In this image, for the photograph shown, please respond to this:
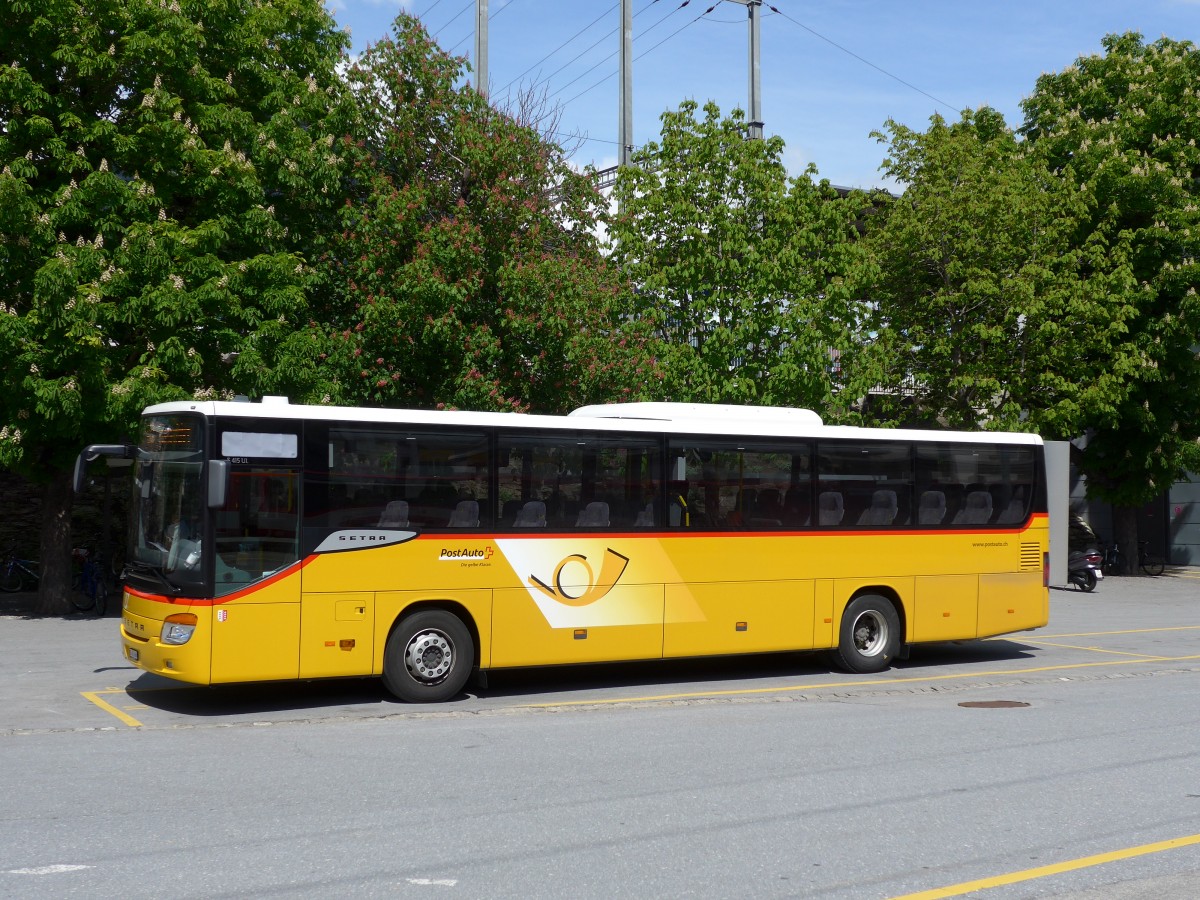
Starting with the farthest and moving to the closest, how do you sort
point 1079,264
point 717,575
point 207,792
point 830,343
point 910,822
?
1. point 1079,264
2. point 830,343
3. point 717,575
4. point 207,792
5. point 910,822

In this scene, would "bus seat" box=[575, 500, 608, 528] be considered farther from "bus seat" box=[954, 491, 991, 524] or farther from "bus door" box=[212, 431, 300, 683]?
"bus seat" box=[954, 491, 991, 524]

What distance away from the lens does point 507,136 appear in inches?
879

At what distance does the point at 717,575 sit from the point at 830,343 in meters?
10.5

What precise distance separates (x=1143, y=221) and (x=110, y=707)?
29121 millimetres

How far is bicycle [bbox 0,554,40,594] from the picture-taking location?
78.2 ft

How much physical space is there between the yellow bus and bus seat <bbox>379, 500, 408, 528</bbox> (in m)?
0.02

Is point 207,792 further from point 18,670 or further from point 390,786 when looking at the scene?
point 18,670

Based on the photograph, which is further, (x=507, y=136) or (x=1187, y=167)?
(x=1187, y=167)

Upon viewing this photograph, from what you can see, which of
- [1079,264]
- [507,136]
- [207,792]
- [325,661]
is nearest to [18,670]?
[325,661]

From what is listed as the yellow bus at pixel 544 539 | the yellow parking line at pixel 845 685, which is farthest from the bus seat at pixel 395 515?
the yellow parking line at pixel 845 685

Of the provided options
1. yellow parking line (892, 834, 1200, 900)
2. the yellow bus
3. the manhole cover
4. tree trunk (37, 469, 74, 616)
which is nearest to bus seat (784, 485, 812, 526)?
the yellow bus

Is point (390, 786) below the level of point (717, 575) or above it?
below

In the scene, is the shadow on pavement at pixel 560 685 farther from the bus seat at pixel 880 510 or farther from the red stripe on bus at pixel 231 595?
the bus seat at pixel 880 510

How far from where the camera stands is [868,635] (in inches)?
625
